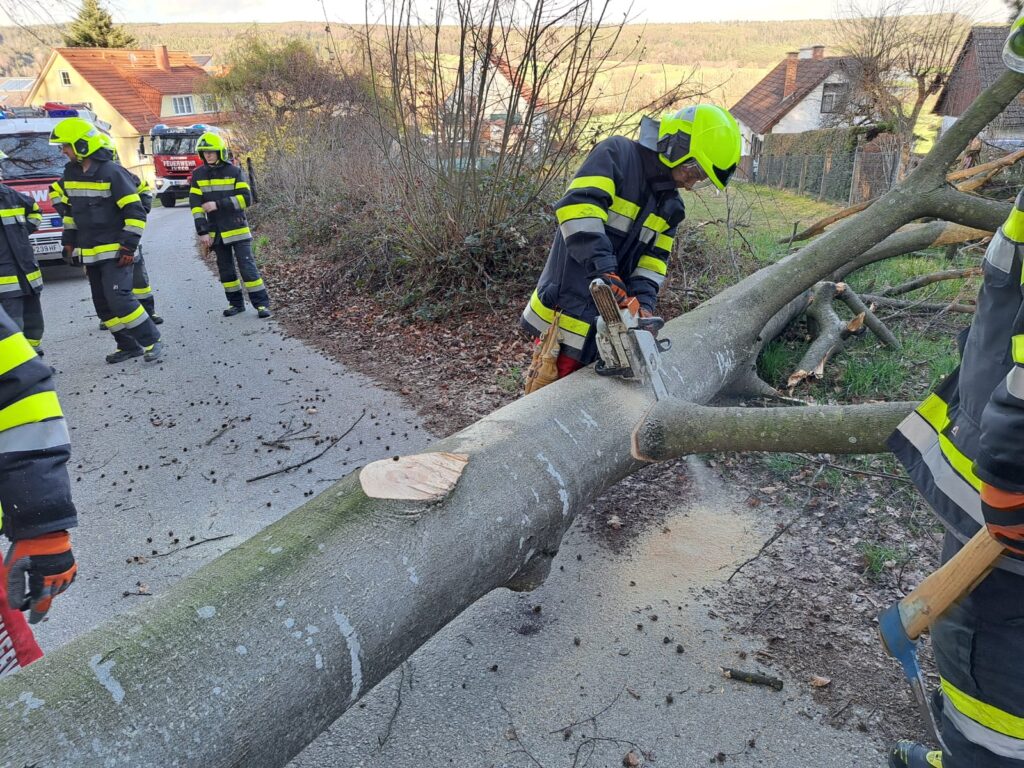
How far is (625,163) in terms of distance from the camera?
313 centimetres

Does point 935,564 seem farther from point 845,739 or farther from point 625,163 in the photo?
point 625,163

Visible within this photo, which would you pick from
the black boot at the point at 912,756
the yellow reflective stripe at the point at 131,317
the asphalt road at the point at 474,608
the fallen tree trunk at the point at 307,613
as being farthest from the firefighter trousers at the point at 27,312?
the black boot at the point at 912,756

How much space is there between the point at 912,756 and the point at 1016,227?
1.48 metres

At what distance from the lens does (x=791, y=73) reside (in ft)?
119

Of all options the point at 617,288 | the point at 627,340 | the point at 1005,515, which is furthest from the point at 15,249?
the point at 1005,515

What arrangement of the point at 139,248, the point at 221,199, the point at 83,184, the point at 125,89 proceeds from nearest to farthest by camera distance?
the point at 83,184, the point at 139,248, the point at 221,199, the point at 125,89

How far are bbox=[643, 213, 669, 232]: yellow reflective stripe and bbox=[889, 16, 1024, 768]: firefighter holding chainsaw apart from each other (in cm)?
189

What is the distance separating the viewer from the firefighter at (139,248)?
5.91 metres

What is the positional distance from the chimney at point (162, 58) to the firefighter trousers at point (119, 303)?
4752cm

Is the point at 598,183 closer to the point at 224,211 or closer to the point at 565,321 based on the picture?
the point at 565,321

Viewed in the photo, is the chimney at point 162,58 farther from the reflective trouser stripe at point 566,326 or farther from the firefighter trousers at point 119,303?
the reflective trouser stripe at point 566,326

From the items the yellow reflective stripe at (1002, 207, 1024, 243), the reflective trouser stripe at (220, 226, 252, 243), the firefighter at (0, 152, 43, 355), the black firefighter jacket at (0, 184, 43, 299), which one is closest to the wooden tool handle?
the yellow reflective stripe at (1002, 207, 1024, 243)

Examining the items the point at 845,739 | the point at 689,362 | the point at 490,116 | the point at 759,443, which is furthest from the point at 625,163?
the point at 490,116

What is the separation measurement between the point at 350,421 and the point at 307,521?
9.59 ft
